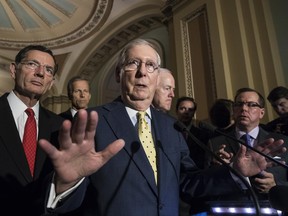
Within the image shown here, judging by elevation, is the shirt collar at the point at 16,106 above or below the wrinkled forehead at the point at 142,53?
below

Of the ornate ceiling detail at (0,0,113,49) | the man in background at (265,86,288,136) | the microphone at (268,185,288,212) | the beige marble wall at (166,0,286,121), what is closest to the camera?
the microphone at (268,185,288,212)

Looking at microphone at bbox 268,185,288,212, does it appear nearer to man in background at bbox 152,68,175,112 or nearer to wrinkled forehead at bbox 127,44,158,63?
wrinkled forehead at bbox 127,44,158,63

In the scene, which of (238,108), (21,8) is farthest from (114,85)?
(238,108)

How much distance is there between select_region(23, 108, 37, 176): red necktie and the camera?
4.64 ft

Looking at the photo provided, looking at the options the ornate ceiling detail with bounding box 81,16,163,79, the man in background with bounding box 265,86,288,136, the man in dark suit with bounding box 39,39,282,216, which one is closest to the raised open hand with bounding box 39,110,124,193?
the man in dark suit with bounding box 39,39,282,216

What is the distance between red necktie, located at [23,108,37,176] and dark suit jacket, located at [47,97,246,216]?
432 millimetres

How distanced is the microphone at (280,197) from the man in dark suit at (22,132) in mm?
765

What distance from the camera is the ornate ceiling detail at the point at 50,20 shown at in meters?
8.21

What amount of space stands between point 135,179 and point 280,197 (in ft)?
1.62

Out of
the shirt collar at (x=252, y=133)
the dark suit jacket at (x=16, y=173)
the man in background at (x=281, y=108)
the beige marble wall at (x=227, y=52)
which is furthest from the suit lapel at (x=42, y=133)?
the beige marble wall at (x=227, y=52)

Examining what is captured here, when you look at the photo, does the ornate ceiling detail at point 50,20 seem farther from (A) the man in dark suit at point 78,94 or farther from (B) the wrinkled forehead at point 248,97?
(B) the wrinkled forehead at point 248,97

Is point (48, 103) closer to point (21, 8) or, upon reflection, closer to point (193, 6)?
point (21, 8)

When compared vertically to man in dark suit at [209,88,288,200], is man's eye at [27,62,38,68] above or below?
above

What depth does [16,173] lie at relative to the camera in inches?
51.7
